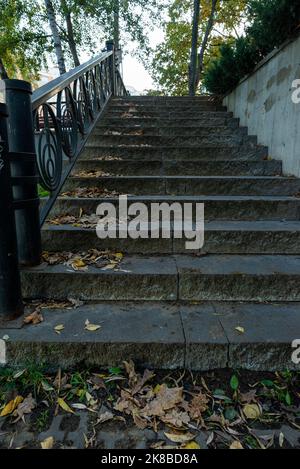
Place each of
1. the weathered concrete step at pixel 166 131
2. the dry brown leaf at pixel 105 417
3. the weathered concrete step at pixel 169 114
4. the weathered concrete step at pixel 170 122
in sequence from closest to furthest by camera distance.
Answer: the dry brown leaf at pixel 105 417, the weathered concrete step at pixel 166 131, the weathered concrete step at pixel 170 122, the weathered concrete step at pixel 169 114

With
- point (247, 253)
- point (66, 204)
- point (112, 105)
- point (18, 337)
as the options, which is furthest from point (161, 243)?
point (112, 105)

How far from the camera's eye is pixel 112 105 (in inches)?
234

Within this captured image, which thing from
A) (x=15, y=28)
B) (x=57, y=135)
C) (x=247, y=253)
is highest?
(x=15, y=28)

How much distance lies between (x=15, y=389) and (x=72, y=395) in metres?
0.30

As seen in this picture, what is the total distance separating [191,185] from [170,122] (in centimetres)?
214

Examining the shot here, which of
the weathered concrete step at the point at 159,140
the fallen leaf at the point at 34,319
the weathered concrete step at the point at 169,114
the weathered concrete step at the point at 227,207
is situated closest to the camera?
the fallen leaf at the point at 34,319

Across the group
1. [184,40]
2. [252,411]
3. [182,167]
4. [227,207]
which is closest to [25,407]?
[252,411]

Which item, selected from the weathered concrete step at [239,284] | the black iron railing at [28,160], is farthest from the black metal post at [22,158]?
the weathered concrete step at [239,284]

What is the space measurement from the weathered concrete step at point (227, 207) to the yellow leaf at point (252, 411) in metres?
1.64

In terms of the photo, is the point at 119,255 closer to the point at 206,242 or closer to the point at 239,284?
the point at 206,242

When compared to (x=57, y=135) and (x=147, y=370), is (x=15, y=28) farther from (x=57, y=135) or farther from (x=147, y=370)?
(x=147, y=370)

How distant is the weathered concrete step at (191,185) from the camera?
10.00ft

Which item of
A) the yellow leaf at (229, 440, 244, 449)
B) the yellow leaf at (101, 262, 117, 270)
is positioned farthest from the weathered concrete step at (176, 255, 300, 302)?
the yellow leaf at (229, 440, 244, 449)

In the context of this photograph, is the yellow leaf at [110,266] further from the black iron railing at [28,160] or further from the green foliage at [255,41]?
the green foliage at [255,41]
